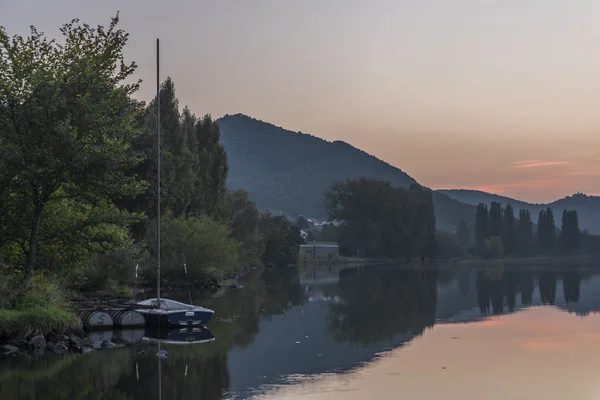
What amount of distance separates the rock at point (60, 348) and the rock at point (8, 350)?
111cm

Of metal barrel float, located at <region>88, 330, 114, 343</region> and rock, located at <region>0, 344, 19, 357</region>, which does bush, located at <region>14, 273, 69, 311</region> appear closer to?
metal barrel float, located at <region>88, 330, 114, 343</region>

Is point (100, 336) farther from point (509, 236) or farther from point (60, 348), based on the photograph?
point (509, 236)

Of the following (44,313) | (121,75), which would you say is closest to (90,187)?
(44,313)

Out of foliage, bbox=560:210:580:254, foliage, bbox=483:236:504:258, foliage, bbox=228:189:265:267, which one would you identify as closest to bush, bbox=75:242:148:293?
foliage, bbox=228:189:265:267

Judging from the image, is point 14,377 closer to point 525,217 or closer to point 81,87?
point 81,87

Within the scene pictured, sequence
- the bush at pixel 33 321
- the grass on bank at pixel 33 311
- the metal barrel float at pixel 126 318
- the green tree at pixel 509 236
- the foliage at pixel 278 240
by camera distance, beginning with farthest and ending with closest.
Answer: the green tree at pixel 509 236
the foliage at pixel 278 240
the metal barrel float at pixel 126 318
the grass on bank at pixel 33 311
the bush at pixel 33 321

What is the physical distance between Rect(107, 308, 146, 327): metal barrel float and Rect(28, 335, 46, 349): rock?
5131mm

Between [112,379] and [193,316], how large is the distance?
9684 millimetres

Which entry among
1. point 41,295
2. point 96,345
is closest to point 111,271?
point 41,295

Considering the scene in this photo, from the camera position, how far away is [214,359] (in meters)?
22.6

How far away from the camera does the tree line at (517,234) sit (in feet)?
514

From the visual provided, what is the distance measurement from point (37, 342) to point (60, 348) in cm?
84

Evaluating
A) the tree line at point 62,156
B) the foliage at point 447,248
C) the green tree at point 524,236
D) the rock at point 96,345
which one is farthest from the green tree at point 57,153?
the green tree at point 524,236

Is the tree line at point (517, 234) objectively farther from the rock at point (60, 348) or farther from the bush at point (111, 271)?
the rock at point (60, 348)
